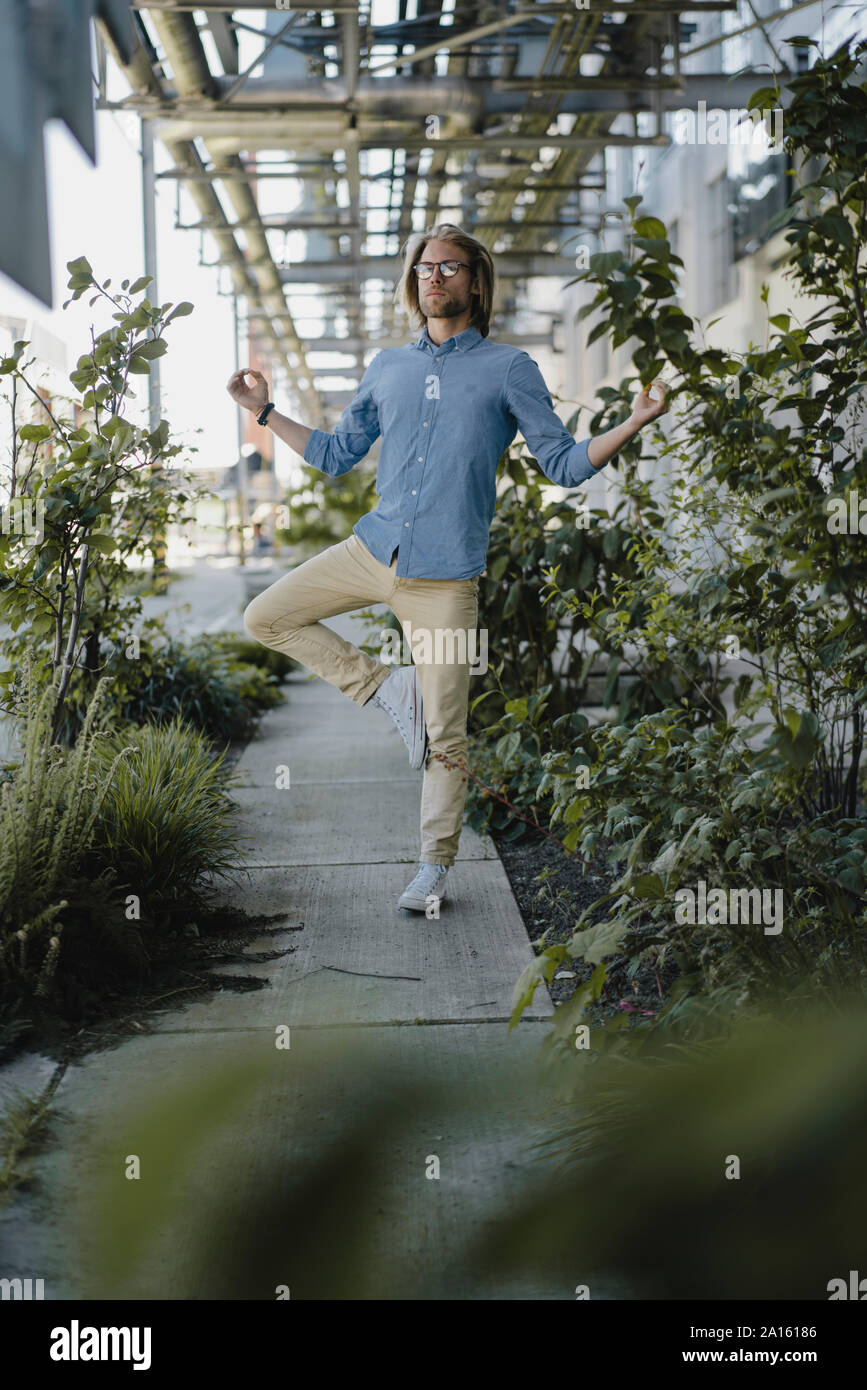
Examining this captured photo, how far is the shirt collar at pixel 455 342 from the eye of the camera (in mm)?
3311

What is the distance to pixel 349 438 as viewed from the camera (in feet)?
11.6

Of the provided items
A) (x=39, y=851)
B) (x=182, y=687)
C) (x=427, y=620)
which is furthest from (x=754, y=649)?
(x=182, y=687)

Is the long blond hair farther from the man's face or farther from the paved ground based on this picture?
the paved ground

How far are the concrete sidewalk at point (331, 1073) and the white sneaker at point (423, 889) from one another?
1.7 inches

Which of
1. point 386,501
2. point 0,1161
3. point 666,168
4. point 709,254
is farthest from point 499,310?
point 0,1161

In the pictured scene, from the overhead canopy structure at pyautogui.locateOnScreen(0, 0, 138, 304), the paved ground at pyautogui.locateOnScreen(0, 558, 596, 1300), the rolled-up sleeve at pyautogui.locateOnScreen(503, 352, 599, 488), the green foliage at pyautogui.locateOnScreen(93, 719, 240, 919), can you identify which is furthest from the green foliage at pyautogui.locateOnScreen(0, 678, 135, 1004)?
the overhead canopy structure at pyautogui.locateOnScreen(0, 0, 138, 304)

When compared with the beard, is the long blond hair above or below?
above

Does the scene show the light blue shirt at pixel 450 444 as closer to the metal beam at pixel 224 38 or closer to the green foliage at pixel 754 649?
the green foliage at pixel 754 649

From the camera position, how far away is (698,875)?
9.21ft

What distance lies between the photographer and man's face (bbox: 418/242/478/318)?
326 cm

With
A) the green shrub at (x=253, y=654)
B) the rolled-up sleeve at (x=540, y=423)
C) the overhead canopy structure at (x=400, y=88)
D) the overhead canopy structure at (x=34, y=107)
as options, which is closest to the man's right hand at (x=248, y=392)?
the rolled-up sleeve at (x=540, y=423)

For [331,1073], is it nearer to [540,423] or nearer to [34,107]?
[34,107]
